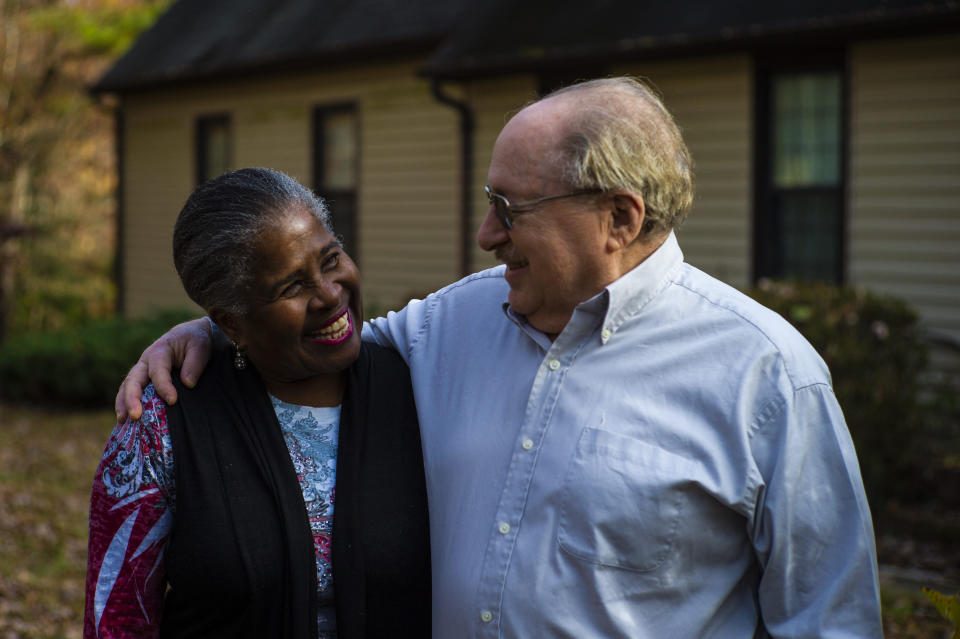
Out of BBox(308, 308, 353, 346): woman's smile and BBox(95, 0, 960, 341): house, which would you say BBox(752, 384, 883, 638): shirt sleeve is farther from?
BBox(95, 0, 960, 341): house

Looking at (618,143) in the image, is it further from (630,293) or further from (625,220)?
(630,293)

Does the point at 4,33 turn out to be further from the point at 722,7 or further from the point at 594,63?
the point at 722,7

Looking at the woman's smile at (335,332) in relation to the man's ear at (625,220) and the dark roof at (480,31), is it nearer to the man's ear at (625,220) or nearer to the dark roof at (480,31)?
the man's ear at (625,220)

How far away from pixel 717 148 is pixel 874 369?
9.09 feet

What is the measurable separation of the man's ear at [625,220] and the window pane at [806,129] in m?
6.64

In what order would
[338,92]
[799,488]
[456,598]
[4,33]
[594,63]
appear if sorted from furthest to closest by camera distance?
1. [4,33]
2. [338,92]
3. [594,63]
4. [456,598]
5. [799,488]

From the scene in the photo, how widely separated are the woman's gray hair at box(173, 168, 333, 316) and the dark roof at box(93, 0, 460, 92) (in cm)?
885

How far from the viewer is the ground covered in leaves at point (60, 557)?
5574mm

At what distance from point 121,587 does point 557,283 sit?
1205 millimetres

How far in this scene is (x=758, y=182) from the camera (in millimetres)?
8789

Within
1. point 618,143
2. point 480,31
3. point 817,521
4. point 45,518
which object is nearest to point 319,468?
point 618,143

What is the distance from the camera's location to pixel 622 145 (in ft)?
7.53

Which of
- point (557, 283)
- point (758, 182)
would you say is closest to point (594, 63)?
point (758, 182)

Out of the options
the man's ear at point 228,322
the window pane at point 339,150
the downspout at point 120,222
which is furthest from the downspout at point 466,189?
the man's ear at point 228,322
